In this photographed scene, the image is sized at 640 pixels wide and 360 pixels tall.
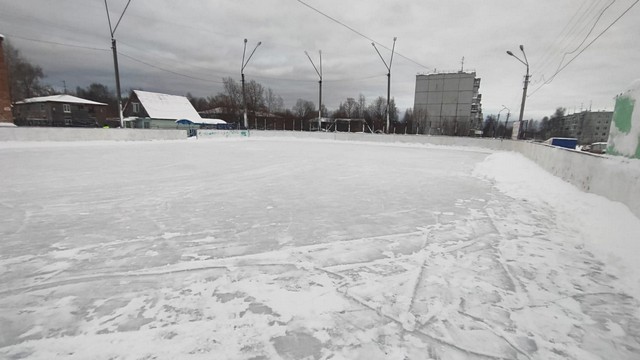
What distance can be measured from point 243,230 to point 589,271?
4518 millimetres

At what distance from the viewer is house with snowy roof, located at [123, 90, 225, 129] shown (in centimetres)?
4942

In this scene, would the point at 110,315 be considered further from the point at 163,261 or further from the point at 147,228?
the point at 147,228

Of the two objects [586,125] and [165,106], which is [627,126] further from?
[586,125]

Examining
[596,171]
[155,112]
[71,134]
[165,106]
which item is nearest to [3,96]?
[71,134]

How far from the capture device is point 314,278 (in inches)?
127

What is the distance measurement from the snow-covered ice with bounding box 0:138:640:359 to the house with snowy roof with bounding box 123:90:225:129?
4691 cm

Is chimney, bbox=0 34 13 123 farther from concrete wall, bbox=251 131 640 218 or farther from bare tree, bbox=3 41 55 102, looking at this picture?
concrete wall, bbox=251 131 640 218

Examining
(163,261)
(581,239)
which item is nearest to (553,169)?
(581,239)

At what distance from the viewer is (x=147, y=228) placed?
471 centimetres

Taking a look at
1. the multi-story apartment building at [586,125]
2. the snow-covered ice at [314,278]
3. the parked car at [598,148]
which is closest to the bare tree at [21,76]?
the snow-covered ice at [314,278]

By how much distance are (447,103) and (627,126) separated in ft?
260

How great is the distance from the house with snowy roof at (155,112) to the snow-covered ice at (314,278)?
154 feet

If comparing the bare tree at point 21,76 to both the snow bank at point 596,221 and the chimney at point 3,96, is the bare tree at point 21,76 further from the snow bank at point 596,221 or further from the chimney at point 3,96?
the snow bank at point 596,221

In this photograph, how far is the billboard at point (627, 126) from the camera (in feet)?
19.9
